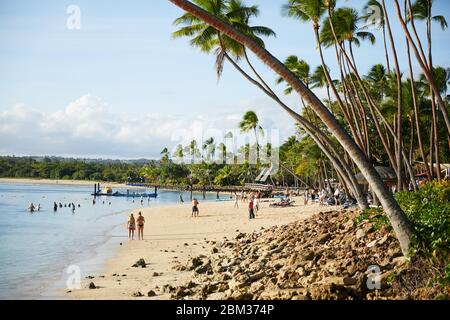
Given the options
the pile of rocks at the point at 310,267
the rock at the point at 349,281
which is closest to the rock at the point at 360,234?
the pile of rocks at the point at 310,267

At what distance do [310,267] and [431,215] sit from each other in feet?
8.68

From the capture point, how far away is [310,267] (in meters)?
9.20

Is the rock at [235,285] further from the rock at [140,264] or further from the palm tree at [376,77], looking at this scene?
the palm tree at [376,77]

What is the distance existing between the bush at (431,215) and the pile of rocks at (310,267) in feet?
2.00

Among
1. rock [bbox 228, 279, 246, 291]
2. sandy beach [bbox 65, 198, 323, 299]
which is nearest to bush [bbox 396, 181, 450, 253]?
rock [bbox 228, 279, 246, 291]

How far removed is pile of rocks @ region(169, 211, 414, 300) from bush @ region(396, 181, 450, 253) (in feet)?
2.00

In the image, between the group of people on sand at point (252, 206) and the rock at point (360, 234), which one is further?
the group of people on sand at point (252, 206)

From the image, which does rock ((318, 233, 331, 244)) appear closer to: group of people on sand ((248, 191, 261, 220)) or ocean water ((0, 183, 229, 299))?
ocean water ((0, 183, 229, 299))

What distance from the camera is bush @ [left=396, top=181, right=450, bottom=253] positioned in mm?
7564

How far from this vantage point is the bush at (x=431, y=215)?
24.8 ft

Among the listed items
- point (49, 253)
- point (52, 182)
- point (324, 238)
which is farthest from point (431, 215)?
point (52, 182)

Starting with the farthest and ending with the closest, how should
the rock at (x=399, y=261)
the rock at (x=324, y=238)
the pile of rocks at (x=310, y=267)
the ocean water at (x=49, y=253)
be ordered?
the ocean water at (x=49, y=253) < the rock at (x=324, y=238) < the rock at (x=399, y=261) < the pile of rocks at (x=310, y=267)

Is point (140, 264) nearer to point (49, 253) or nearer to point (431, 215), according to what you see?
point (49, 253)
